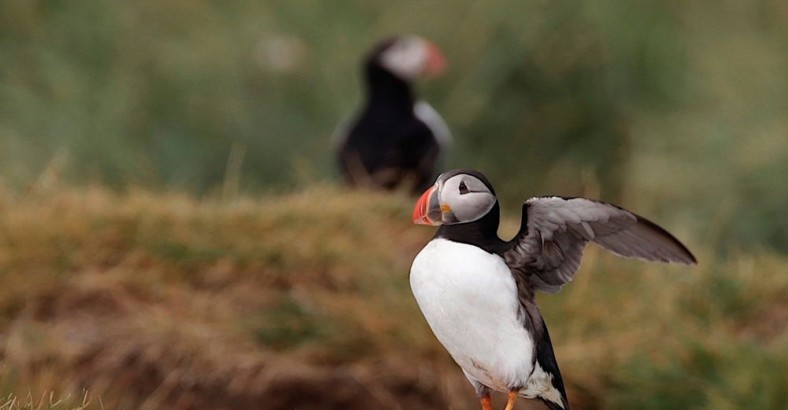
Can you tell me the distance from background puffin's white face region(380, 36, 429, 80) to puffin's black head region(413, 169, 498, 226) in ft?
16.6

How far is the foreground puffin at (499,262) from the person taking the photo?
2.35 meters

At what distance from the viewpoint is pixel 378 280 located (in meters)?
4.82

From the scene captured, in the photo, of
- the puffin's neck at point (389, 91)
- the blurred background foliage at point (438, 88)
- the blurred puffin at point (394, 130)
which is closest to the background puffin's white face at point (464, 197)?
the blurred puffin at point (394, 130)

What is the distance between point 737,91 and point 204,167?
2916mm

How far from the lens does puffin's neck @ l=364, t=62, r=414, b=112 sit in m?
7.39

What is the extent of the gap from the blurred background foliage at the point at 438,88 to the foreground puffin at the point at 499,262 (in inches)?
203

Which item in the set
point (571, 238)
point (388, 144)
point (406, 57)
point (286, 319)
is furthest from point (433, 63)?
point (571, 238)

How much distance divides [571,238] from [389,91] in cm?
496

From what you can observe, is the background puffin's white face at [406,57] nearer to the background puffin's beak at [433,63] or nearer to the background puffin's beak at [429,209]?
the background puffin's beak at [433,63]

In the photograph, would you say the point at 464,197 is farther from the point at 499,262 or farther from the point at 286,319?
the point at 286,319

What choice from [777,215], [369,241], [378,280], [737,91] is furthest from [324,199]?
[737,91]

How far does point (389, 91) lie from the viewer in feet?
24.3

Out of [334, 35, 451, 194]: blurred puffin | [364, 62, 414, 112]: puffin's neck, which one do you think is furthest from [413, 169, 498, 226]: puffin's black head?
[364, 62, 414, 112]: puffin's neck

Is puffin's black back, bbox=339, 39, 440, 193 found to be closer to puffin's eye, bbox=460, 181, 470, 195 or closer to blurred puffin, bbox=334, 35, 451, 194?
blurred puffin, bbox=334, 35, 451, 194
